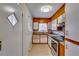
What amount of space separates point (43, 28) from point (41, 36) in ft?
2.69

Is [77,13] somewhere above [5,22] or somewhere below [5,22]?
above

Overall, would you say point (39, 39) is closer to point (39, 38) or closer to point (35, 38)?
point (39, 38)

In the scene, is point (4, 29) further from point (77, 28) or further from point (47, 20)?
point (47, 20)

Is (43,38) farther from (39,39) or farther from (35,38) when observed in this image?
(35,38)

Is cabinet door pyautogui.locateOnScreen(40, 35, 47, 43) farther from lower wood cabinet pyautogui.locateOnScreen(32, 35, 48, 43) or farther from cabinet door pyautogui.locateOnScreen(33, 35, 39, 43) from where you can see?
cabinet door pyautogui.locateOnScreen(33, 35, 39, 43)

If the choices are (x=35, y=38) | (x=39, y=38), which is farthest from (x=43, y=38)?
(x=35, y=38)

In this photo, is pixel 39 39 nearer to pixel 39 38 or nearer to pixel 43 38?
pixel 39 38

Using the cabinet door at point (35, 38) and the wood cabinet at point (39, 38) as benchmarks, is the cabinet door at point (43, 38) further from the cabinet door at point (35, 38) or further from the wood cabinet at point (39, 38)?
the cabinet door at point (35, 38)

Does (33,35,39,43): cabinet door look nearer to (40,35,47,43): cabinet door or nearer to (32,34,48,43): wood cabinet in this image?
(32,34,48,43): wood cabinet

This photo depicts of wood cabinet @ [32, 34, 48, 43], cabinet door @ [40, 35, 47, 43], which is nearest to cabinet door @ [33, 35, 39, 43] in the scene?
wood cabinet @ [32, 34, 48, 43]

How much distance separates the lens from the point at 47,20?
27.0ft

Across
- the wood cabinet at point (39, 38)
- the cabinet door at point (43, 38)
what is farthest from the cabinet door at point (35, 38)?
the cabinet door at point (43, 38)

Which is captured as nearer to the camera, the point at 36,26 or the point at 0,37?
the point at 0,37

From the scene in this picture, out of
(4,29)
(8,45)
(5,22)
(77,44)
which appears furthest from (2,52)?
(77,44)
